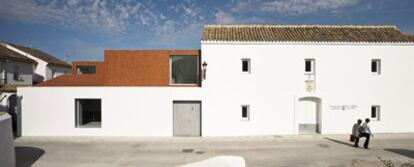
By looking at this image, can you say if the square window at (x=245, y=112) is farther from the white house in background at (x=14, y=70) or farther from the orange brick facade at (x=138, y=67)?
the white house in background at (x=14, y=70)

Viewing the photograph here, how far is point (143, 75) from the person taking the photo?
47.7 feet

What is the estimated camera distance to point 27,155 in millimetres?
10547

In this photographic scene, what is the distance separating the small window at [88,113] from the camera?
1427cm

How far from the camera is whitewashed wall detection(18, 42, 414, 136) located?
13859 millimetres

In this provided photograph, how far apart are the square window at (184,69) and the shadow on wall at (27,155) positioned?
725 centimetres

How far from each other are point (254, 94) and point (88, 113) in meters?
9.54

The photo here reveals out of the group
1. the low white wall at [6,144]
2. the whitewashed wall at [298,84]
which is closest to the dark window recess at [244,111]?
the whitewashed wall at [298,84]

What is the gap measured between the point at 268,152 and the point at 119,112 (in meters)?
8.16

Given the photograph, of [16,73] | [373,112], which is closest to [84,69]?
[16,73]

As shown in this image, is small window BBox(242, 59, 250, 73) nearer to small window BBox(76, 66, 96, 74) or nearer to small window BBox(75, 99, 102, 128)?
small window BBox(75, 99, 102, 128)

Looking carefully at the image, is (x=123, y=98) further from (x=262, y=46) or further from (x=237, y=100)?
(x=262, y=46)

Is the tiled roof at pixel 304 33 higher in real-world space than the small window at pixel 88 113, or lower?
higher

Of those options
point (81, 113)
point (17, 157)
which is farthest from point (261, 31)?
point (17, 157)

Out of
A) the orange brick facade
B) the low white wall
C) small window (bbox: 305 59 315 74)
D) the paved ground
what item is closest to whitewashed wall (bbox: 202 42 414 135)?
small window (bbox: 305 59 315 74)
